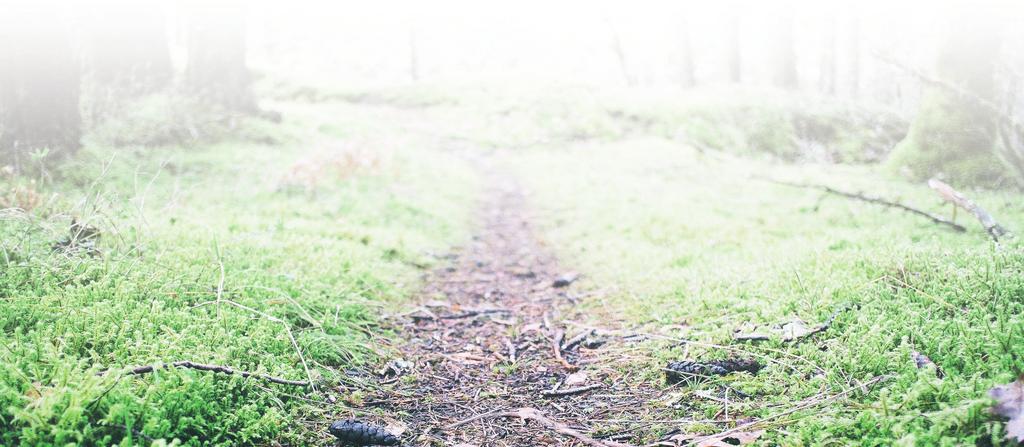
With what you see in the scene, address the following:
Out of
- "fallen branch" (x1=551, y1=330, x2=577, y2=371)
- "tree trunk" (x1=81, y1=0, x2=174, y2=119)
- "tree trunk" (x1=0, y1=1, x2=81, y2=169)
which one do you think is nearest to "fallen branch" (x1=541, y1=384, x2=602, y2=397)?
"fallen branch" (x1=551, y1=330, x2=577, y2=371)

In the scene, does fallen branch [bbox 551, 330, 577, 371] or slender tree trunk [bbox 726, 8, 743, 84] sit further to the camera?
slender tree trunk [bbox 726, 8, 743, 84]

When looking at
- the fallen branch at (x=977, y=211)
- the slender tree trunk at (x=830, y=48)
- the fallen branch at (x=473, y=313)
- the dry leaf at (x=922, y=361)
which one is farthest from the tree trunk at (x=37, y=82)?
the slender tree trunk at (x=830, y=48)

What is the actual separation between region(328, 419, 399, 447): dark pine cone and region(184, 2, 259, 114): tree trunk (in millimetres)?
11031

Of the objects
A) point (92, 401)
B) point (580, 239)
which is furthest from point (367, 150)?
point (92, 401)

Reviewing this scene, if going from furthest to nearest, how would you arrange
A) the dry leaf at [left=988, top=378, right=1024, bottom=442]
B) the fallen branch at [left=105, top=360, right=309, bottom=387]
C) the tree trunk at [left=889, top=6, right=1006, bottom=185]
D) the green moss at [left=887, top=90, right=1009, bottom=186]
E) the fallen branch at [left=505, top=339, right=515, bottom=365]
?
the tree trunk at [left=889, top=6, right=1006, bottom=185] → the green moss at [left=887, top=90, right=1009, bottom=186] → the fallen branch at [left=505, top=339, right=515, bottom=365] → the fallen branch at [left=105, top=360, right=309, bottom=387] → the dry leaf at [left=988, top=378, right=1024, bottom=442]

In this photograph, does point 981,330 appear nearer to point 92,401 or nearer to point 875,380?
point 875,380

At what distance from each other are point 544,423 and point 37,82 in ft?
27.7

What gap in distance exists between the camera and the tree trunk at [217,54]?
11.4 metres

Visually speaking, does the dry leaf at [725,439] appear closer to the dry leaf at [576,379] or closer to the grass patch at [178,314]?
the dry leaf at [576,379]

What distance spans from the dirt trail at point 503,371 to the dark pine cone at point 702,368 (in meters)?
0.18

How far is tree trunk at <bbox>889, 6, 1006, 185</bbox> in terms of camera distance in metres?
8.76

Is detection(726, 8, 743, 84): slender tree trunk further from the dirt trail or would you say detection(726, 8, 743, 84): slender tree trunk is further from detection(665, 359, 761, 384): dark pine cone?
detection(665, 359, 761, 384): dark pine cone

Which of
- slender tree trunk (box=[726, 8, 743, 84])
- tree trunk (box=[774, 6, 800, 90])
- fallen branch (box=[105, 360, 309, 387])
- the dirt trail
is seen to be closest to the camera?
fallen branch (box=[105, 360, 309, 387])

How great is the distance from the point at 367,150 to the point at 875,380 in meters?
9.69
